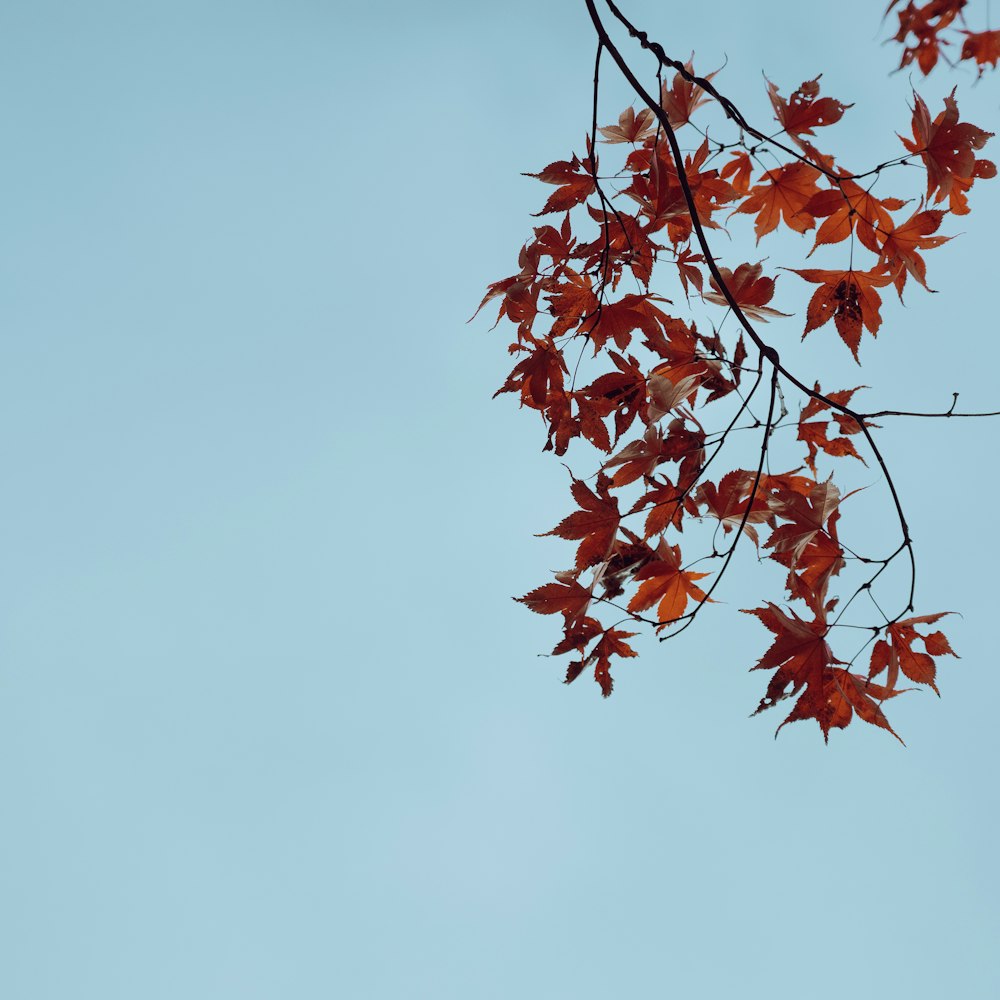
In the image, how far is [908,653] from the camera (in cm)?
200

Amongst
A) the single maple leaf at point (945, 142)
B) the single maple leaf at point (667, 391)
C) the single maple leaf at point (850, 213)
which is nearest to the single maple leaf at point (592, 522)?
the single maple leaf at point (667, 391)

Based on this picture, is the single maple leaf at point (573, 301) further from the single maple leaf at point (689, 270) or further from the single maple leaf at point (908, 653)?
the single maple leaf at point (908, 653)

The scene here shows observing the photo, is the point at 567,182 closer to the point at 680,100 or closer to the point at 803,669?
the point at 680,100

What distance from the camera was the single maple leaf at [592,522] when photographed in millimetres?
1991

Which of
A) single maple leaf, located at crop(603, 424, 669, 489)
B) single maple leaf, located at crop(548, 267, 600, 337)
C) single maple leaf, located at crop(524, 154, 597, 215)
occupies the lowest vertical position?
single maple leaf, located at crop(603, 424, 669, 489)

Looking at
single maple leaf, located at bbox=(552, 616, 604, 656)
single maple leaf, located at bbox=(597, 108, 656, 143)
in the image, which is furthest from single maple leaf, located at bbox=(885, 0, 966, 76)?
single maple leaf, located at bbox=(552, 616, 604, 656)

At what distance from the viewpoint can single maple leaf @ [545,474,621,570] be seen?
199 centimetres

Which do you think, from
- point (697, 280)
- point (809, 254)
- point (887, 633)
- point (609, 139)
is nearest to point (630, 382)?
point (697, 280)

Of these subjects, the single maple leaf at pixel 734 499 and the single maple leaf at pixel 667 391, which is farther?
the single maple leaf at pixel 734 499

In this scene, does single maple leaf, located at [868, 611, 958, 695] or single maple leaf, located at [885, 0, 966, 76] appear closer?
single maple leaf, located at [885, 0, 966, 76]

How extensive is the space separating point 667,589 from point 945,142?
113cm

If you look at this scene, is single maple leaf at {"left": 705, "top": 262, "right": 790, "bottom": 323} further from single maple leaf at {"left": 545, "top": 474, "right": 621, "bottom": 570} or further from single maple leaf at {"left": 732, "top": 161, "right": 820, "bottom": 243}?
single maple leaf at {"left": 545, "top": 474, "right": 621, "bottom": 570}

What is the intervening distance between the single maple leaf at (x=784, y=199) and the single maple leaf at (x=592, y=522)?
2.46ft

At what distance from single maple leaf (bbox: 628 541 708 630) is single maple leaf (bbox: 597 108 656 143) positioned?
99cm
